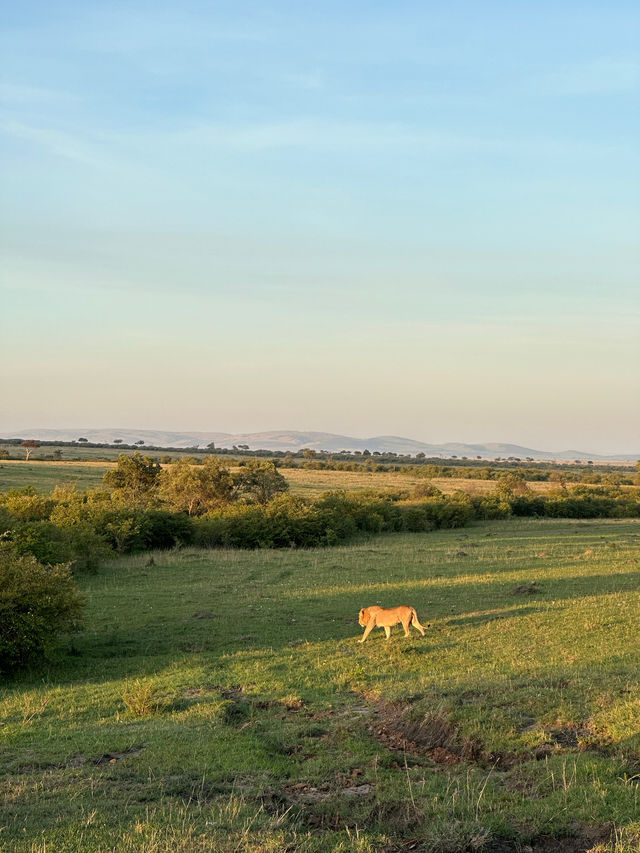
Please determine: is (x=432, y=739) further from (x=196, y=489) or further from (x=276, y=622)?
(x=196, y=489)

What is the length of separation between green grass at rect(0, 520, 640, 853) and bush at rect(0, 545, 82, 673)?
0.72 metres

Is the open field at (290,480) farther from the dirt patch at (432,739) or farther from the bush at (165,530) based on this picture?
→ the dirt patch at (432,739)

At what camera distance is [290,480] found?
107812mm

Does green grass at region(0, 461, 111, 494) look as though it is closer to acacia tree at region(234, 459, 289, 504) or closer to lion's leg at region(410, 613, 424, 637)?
acacia tree at region(234, 459, 289, 504)

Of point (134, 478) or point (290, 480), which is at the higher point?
point (134, 478)

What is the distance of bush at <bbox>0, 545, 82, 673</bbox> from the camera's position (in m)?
17.4

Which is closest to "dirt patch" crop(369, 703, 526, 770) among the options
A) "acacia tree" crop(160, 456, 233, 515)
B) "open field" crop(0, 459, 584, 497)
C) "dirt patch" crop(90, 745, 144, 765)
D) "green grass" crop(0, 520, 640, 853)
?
"green grass" crop(0, 520, 640, 853)

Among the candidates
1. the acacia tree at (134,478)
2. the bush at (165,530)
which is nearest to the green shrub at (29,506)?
the bush at (165,530)

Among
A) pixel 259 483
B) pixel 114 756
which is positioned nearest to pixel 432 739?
pixel 114 756

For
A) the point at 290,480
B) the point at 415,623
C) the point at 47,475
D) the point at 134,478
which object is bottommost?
the point at 290,480

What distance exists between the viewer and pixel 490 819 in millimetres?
7922

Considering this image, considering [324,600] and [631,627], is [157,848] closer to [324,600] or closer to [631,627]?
[631,627]

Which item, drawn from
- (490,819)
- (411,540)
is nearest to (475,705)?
(490,819)

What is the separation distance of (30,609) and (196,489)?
1511 inches
